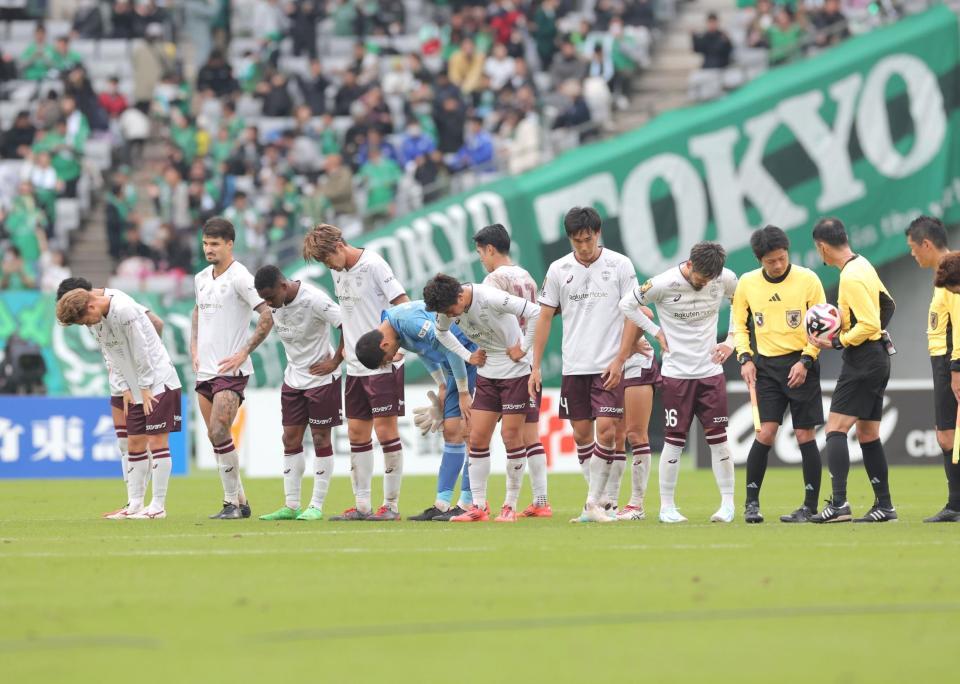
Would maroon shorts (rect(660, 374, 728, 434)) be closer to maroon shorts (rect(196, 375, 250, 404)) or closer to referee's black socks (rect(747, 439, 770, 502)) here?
referee's black socks (rect(747, 439, 770, 502))

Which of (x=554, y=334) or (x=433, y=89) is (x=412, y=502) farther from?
(x=433, y=89)

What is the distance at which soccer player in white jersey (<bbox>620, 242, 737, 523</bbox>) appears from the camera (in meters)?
13.0

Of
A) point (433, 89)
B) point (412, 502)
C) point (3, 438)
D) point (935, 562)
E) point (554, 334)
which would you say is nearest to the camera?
point (935, 562)

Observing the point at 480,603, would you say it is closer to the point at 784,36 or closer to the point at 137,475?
the point at 137,475

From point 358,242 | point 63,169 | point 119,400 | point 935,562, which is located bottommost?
→ point 935,562

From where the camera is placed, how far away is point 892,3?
93.1ft

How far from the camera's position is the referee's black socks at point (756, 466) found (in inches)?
516

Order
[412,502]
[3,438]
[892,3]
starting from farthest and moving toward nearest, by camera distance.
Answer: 1. [892,3]
2. [3,438]
3. [412,502]

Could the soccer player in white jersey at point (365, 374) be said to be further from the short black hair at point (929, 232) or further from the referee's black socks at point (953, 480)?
the referee's black socks at point (953, 480)

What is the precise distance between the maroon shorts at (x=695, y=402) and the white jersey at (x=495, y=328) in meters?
1.22

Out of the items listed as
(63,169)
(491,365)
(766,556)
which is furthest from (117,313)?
(63,169)

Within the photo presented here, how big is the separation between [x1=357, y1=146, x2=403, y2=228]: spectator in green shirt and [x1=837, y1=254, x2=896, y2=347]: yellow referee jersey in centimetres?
1573

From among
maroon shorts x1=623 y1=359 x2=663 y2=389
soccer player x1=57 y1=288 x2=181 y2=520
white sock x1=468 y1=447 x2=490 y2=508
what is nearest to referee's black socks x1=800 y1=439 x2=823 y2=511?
maroon shorts x1=623 y1=359 x2=663 y2=389

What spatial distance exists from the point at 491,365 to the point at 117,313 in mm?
3225
